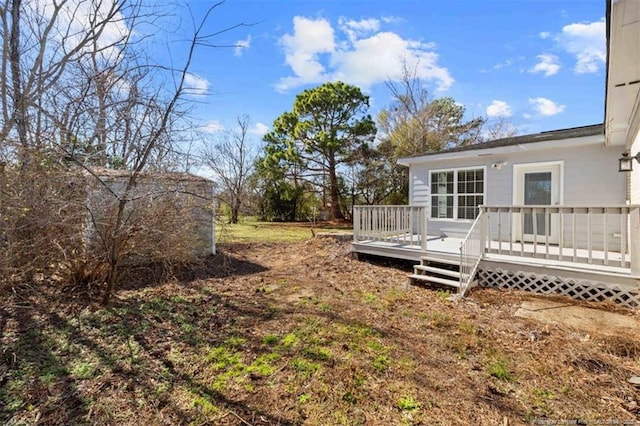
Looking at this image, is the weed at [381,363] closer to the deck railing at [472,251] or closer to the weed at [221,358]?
the weed at [221,358]

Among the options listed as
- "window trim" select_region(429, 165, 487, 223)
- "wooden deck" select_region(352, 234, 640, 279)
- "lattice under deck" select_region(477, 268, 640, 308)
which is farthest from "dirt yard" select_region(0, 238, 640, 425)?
"window trim" select_region(429, 165, 487, 223)

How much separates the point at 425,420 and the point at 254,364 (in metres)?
1.54

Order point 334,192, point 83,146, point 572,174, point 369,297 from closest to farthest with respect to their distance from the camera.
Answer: point 83,146
point 369,297
point 572,174
point 334,192

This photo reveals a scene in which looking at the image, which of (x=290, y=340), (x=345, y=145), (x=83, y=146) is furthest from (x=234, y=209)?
(x=345, y=145)

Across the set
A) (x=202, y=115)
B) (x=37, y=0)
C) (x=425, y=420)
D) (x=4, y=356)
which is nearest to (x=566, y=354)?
(x=425, y=420)

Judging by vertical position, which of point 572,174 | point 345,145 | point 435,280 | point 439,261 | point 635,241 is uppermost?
point 345,145

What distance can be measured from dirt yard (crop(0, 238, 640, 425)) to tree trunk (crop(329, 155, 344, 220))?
47.9ft

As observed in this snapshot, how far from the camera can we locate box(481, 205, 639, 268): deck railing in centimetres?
442

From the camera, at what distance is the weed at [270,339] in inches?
131

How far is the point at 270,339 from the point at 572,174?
693 centimetres

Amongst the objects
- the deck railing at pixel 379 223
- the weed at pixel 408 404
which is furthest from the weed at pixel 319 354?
the deck railing at pixel 379 223

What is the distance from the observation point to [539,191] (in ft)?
23.2

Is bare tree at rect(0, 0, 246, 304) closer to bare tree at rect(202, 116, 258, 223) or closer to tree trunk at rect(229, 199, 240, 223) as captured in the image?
tree trunk at rect(229, 199, 240, 223)

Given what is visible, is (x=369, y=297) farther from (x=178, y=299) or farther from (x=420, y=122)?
(x=420, y=122)
